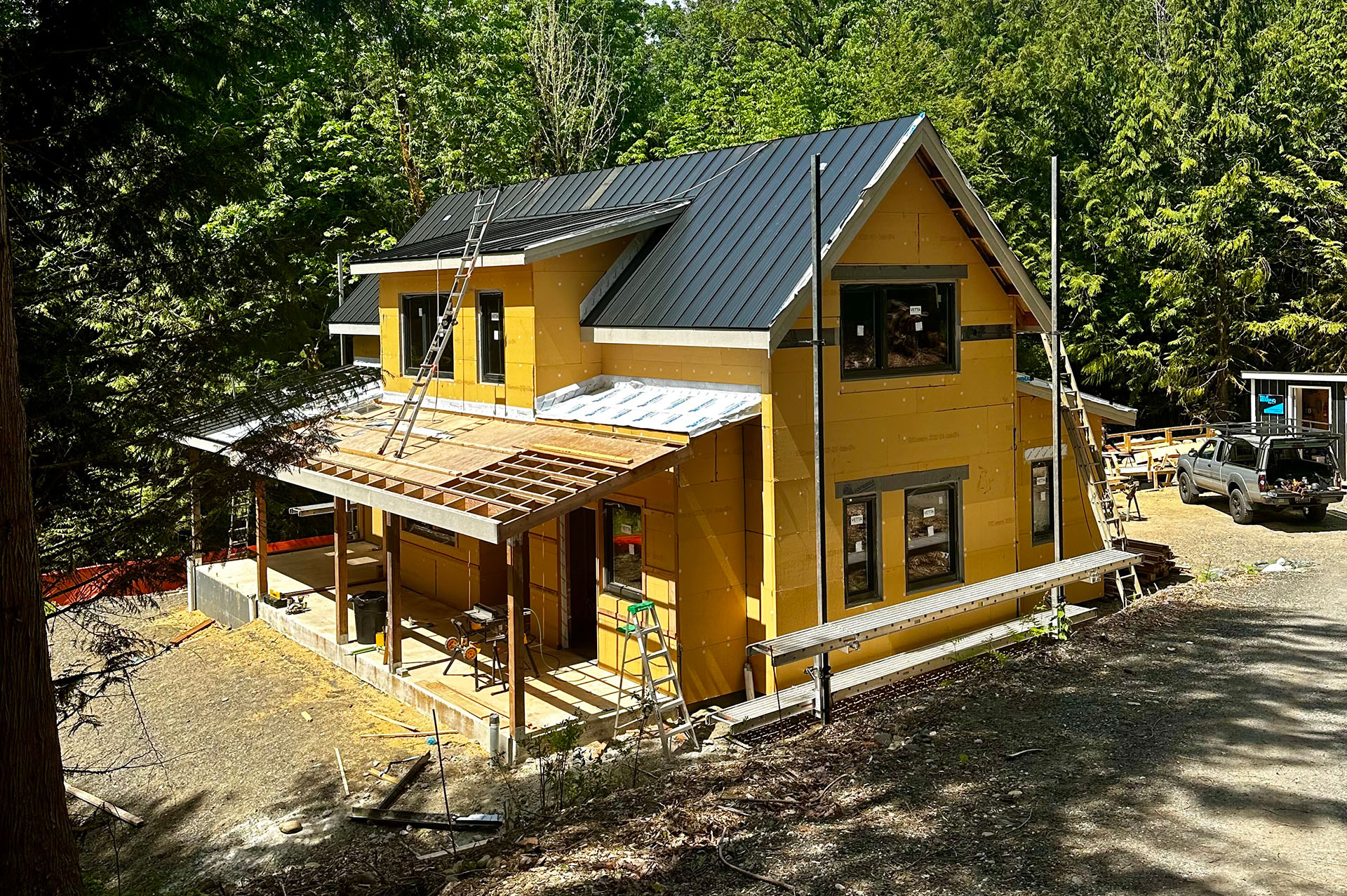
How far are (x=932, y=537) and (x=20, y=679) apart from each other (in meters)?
11.7

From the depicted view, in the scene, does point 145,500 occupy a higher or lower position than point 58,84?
lower

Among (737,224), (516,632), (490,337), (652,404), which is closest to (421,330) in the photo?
(490,337)

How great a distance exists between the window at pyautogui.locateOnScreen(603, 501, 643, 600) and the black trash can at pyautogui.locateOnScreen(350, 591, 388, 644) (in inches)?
161

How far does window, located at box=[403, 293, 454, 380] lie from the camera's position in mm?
18625

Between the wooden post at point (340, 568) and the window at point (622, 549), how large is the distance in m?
4.27

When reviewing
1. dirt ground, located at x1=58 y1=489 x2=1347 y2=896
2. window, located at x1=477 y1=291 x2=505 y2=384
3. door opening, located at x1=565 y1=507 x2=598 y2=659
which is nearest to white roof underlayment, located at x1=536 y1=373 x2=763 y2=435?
window, located at x1=477 y1=291 x2=505 y2=384

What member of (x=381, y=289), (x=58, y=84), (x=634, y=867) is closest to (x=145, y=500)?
(x=58, y=84)

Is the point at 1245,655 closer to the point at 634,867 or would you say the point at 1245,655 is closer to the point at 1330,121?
the point at 634,867

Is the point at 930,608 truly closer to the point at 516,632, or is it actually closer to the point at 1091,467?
the point at 516,632

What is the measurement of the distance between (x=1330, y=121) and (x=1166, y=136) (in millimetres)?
4985

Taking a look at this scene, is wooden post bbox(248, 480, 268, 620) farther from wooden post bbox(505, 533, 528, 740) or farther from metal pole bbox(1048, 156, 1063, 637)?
metal pole bbox(1048, 156, 1063, 637)

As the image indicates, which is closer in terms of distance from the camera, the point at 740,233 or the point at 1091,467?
the point at 740,233

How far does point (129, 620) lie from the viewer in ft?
66.6

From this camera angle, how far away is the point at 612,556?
48.7 ft
